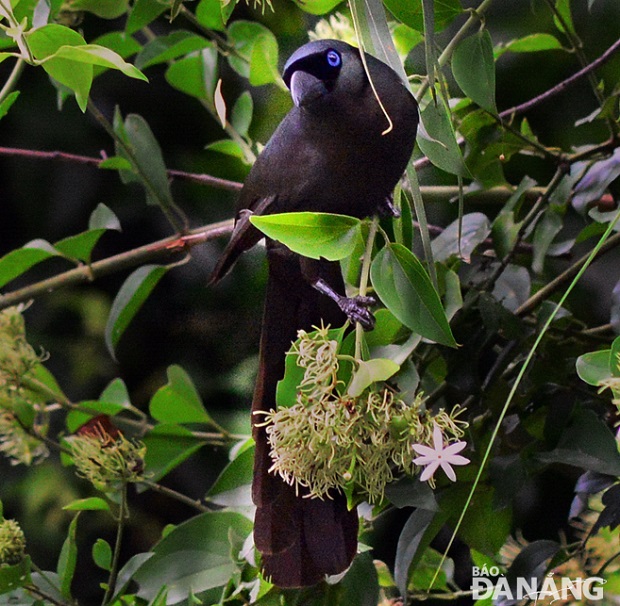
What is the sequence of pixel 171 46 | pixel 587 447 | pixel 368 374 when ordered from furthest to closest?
pixel 171 46 → pixel 587 447 → pixel 368 374

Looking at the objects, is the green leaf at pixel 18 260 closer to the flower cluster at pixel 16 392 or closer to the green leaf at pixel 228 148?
the flower cluster at pixel 16 392

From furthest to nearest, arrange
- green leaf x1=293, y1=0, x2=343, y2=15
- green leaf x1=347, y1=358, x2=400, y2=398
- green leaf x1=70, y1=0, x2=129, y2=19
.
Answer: green leaf x1=70, y1=0, x2=129, y2=19 < green leaf x1=293, y1=0, x2=343, y2=15 < green leaf x1=347, y1=358, x2=400, y2=398

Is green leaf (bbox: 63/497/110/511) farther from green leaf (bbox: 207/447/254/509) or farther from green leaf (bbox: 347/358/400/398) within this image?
green leaf (bbox: 347/358/400/398)

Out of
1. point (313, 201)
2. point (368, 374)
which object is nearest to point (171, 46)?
point (313, 201)

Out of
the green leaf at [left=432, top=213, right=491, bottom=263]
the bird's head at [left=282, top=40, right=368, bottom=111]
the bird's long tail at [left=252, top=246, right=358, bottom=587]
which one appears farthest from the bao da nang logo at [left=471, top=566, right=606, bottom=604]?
the bird's head at [left=282, top=40, right=368, bottom=111]

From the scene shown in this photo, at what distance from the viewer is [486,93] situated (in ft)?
1.51

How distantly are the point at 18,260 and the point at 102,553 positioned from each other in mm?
228

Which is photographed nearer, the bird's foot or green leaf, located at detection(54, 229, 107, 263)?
the bird's foot

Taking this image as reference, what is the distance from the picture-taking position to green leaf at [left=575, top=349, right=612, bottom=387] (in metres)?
0.42

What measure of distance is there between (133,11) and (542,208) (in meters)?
0.32

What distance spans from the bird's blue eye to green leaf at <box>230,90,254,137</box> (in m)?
0.12

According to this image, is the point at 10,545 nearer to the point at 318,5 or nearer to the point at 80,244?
the point at 80,244

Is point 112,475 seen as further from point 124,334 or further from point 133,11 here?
point 133,11

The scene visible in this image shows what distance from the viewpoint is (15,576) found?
53 cm
